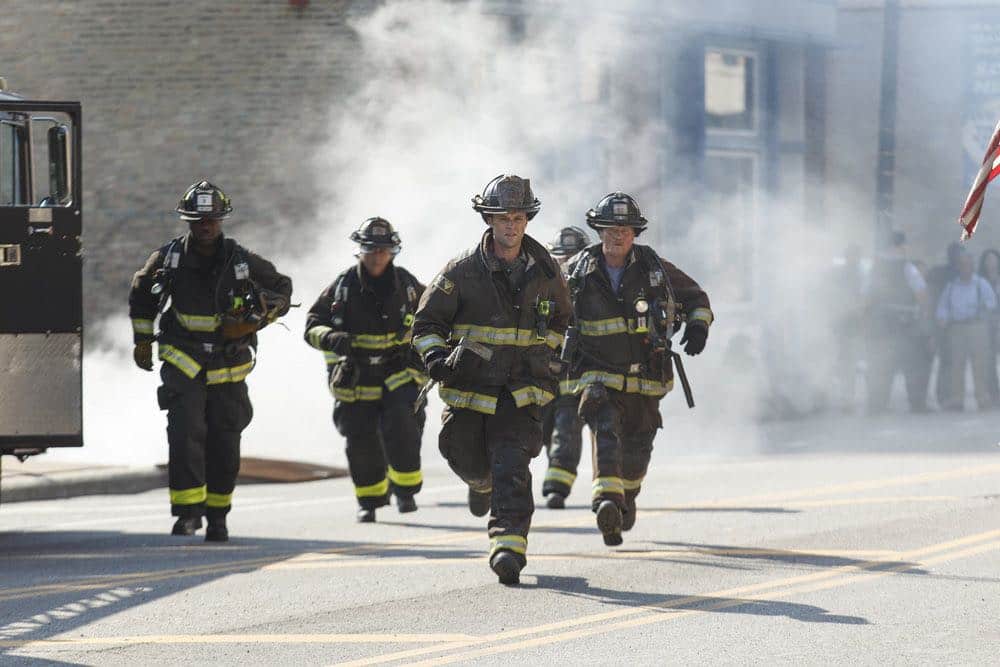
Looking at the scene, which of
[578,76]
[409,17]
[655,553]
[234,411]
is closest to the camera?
[655,553]

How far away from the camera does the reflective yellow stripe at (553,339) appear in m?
8.60

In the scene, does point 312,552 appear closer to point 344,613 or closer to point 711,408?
point 344,613

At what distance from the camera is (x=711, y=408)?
20.2 meters

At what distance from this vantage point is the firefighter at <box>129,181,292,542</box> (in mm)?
10086

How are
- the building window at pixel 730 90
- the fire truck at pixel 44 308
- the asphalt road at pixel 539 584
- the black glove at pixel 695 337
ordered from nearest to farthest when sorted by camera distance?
the asphalt road at pixel 539 584
the black glove at pixel 695 337
the fire truck at pixel 44 308
the building window at pixel 730 90

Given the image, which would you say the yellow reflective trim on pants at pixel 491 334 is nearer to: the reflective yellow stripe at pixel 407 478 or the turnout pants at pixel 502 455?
the turnout pants at pixel 502 455

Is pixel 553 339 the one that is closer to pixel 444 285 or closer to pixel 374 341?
pixel 444 285

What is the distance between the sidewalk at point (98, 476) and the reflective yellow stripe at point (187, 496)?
2.99 m

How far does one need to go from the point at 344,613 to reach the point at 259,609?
387 mm

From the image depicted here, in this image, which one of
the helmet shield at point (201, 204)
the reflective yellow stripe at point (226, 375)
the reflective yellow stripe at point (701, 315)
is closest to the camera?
the reflective yellow stripe at point (701, 315)

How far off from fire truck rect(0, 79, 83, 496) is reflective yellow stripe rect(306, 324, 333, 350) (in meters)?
1.81

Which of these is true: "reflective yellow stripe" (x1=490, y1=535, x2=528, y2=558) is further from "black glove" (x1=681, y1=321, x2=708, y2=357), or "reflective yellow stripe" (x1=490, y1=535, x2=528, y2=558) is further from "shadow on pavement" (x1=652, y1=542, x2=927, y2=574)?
"black glove" (x1=681, y1=321, x2=708, y2=357)

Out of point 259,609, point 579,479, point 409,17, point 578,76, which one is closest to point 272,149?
point 409,17

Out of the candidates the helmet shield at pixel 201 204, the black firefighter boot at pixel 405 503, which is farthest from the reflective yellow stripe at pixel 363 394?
the helmet shield at pixel 201 204
